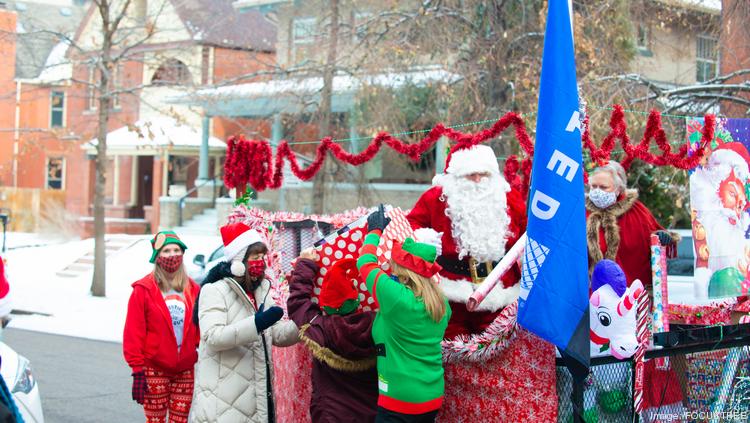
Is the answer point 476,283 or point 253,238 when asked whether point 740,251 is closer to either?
point 476,283

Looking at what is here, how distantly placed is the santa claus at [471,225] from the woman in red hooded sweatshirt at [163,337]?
5.30 feet

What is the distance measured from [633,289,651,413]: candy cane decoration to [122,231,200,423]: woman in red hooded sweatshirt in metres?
2.76

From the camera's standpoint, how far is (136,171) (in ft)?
115

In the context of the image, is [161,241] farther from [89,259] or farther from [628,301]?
[89,259]

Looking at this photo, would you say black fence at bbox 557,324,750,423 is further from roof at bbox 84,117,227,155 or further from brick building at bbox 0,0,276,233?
roof at bbox 84,117,227,155

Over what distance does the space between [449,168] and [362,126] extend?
11527mm

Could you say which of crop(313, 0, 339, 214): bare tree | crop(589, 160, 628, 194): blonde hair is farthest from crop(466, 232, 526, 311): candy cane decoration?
crop(313, 0, 339, 214): bare tree

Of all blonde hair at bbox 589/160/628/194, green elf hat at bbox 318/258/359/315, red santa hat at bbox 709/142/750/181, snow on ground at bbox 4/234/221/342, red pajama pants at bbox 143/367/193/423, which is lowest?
snow on ground at bbox 4/234/221/342

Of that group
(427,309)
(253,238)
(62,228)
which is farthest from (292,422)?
(62,228)

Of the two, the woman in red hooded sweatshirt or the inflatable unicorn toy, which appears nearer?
the inflatable unicorn toy

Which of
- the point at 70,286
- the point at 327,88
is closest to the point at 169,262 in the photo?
the point at 327,88

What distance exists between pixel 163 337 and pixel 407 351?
1876 millimetres

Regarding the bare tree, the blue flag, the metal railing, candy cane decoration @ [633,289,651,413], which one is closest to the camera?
the blue flag

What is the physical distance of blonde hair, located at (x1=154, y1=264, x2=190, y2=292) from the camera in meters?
5.77
